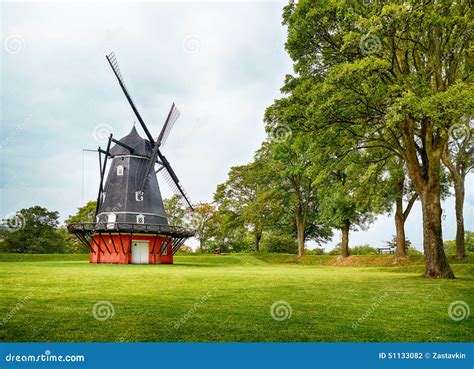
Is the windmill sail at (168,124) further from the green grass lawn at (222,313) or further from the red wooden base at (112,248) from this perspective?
the green grass lawn at (222,313)

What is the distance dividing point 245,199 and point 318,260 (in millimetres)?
13669

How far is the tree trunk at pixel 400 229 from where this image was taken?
111 ft

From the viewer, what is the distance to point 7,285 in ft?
41.7

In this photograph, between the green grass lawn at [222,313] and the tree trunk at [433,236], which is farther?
the tree trunk at [433,236]

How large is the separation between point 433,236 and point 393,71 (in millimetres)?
7727

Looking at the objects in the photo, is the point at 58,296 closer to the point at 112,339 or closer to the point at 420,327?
the point at 112,339

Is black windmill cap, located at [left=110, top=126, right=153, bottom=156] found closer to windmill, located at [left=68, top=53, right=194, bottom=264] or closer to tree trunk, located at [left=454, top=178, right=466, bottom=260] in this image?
windmill, located at [left=68, top=53, right=194, bottom=264]

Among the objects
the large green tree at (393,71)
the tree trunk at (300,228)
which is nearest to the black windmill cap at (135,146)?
the tree trunk at (300,228)

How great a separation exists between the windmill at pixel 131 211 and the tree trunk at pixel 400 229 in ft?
59.0

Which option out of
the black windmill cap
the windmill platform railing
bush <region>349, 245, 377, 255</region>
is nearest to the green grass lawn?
the windmill platform railing

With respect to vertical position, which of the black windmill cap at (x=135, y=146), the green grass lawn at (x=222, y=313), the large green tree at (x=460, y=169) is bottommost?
the green grass lawn at (x=222, y=313)

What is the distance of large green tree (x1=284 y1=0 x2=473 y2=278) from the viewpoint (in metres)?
15.8

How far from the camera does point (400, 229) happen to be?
112ft

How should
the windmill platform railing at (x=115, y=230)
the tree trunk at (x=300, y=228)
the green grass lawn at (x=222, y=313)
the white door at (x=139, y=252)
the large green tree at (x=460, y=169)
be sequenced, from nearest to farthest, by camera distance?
the green grass lawn at (x=222, y=313) < the large green tree at (x=460, y=169) < the windmill platform railing at (x=115, y=230) < the white door at (x=139, y=252) < the tree trunk at (x=300, y=228)
